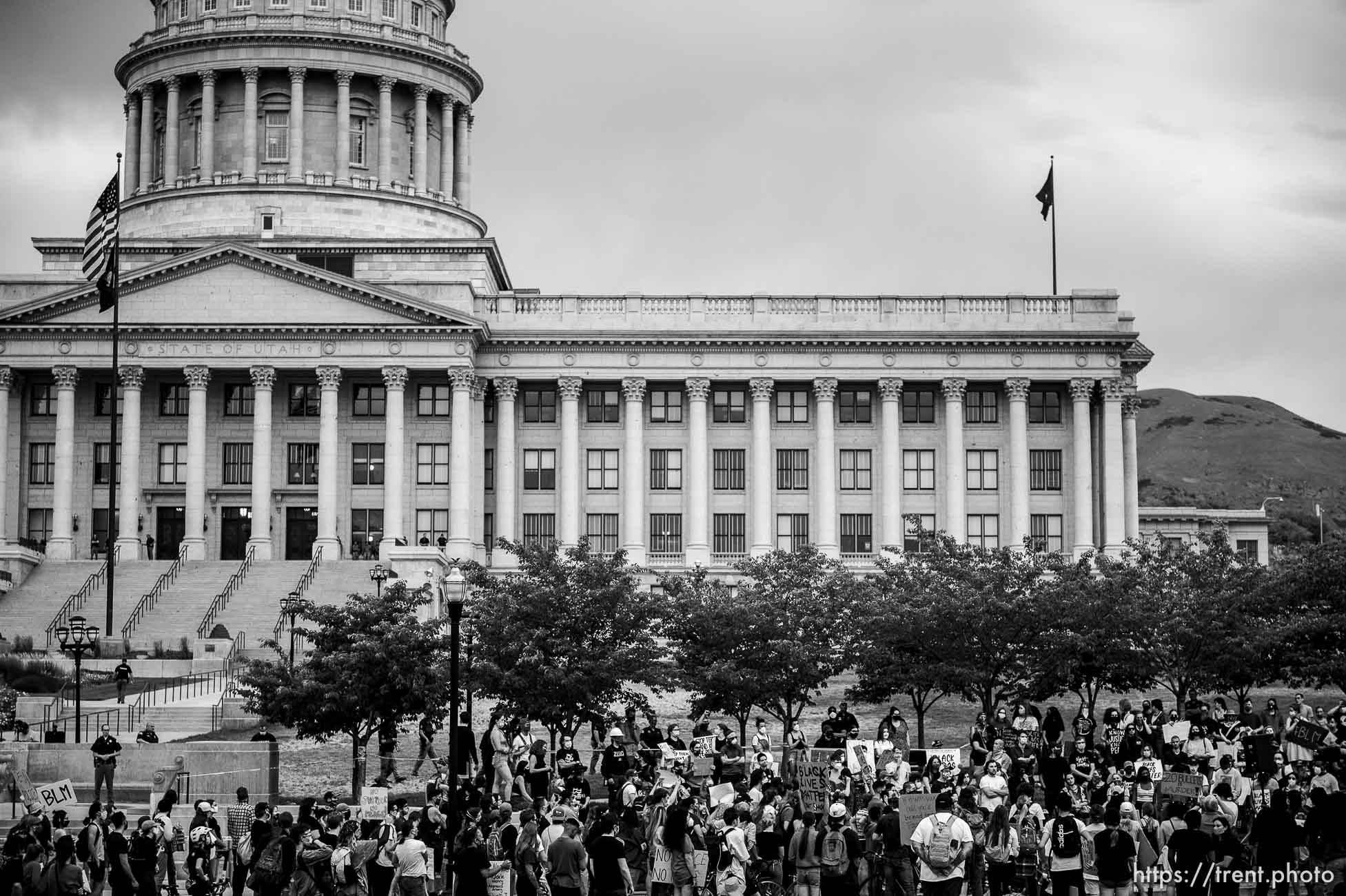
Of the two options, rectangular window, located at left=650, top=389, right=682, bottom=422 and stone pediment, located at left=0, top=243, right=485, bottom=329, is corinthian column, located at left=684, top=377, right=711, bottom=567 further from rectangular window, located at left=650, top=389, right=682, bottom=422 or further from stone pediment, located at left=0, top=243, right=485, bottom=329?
stone pediment, located at left=0, top=243, right=485, bottom=329

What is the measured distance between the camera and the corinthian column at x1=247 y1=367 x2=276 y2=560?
8481 cm

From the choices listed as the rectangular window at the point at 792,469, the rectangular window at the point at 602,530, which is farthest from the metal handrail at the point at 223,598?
the rectangular window at the point at 792,469

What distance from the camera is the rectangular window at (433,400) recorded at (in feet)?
292

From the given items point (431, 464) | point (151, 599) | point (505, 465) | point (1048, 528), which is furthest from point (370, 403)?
point (1048, 528)

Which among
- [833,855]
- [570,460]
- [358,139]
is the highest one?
[358,139]

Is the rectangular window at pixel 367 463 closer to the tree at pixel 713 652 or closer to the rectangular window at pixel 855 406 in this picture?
the rectangular window at pixel 855 406

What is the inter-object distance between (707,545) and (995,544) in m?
12.7

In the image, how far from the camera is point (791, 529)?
89938 mm

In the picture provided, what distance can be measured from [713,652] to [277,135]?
182 ft

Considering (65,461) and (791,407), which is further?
(791,407)

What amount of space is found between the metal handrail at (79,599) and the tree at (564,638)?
70.9 feet

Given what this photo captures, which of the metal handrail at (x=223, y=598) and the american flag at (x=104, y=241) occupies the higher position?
the american flag at (x=104, y=241)

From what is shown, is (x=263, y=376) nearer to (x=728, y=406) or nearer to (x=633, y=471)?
(x=633, y=471)

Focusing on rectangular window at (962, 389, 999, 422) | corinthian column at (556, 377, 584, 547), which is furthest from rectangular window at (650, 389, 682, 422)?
rectangular window at (962, 389, 999, 422)
